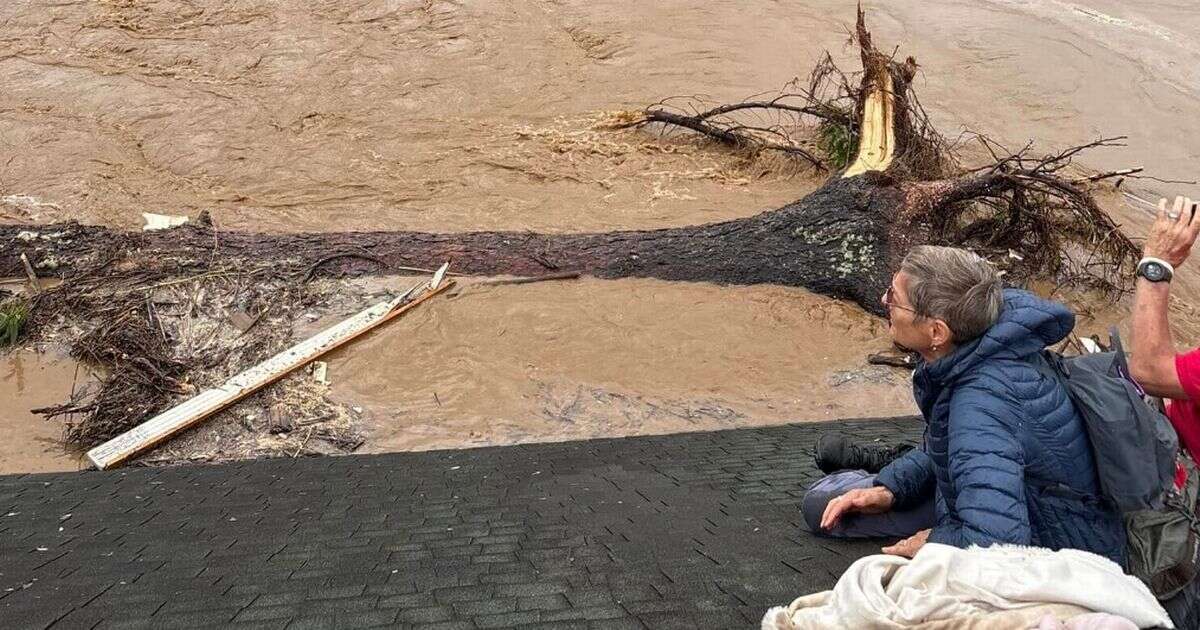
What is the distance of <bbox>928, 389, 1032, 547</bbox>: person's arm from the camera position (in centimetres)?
186

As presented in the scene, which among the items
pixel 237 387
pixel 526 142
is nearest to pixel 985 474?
pixel 237 387

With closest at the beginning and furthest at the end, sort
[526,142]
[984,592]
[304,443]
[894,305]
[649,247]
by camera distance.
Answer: [984,592] → [894,305] → [304,443] → [649,247] → [526,142]

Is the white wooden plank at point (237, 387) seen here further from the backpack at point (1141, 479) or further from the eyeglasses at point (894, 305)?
the backpack at point (1141, 479)

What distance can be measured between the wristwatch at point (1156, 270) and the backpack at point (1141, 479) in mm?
410

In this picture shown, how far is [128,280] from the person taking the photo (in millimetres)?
5902

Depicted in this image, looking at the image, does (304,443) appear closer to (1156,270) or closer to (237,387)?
(237,387)

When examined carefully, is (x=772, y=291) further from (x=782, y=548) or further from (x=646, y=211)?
(x=782, y=548)

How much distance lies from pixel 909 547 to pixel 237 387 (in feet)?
14.2

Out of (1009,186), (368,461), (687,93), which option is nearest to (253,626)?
(368,461)

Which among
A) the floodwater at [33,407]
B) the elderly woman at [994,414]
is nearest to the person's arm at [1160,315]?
the elderly woman at [994,414]

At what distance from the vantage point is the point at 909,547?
2.24 meters

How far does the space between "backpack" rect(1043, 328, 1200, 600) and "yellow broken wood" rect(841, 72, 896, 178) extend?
4.97m

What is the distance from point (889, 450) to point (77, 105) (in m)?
10.2

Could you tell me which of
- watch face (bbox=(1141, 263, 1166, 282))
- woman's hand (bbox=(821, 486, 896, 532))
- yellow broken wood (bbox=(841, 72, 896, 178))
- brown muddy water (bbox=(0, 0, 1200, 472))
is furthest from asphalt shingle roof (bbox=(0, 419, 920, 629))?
yellow broken wood (bbox=(841, 72, 896, 178))
